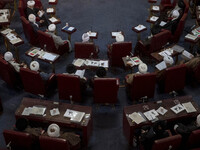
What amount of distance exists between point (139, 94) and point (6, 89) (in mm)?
4044

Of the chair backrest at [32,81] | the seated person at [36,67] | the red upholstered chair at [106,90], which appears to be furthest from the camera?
the seated person at [36,67]

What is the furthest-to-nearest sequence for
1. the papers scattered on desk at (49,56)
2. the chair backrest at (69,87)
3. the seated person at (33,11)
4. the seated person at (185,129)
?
1. the seated person at (33,11)
2. the papers scattered on desk at (49,56)
3. the chair backrest at (69,87)
4. the seated person at (185,129)

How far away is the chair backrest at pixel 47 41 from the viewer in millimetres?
9531

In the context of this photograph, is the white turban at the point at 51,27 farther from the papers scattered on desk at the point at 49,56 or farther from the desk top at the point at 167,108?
the desk top at the point at 167,108

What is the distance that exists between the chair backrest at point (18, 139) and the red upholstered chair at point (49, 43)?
3.75 meters

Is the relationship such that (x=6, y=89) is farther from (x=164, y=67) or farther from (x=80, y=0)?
(x=80, y=0)

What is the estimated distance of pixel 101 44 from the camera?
10906 mm

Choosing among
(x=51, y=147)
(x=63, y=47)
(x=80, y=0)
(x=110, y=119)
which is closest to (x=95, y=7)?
(x=80, y=0)

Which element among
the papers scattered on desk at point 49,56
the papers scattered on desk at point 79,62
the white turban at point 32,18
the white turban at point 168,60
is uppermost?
the white turban at point 32,18

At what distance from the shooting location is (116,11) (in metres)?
12.8

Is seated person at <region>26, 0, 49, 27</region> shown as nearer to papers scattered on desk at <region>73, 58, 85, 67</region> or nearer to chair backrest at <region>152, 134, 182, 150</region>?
papers scattered on desk at <region>73, 58, 85, 67</region>

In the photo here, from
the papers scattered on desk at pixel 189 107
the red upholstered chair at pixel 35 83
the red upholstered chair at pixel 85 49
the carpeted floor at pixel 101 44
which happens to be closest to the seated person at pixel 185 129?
the papers scattered on desk at pixel 189 107

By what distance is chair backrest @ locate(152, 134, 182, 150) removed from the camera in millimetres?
6289

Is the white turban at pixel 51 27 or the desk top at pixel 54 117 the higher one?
the white turban at pixel 51 27
